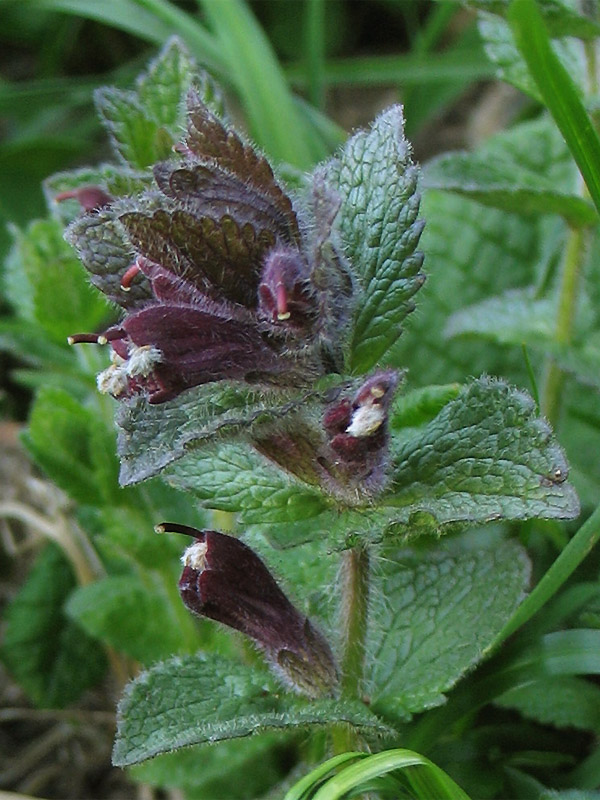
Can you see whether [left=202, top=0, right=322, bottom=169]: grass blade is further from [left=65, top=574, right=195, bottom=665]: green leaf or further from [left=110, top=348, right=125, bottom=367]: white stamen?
[left=110, top=348, right=125, bottom=367]: white stamen

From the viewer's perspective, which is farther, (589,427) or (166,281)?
(589,427)

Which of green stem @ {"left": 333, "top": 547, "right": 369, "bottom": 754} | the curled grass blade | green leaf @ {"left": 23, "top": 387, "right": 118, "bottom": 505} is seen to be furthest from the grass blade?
the curled grass blade

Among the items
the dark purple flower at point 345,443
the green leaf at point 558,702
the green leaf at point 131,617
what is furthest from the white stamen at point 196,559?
the green leaf at point 131,617

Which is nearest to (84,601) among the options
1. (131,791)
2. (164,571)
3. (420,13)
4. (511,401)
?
(164,571)

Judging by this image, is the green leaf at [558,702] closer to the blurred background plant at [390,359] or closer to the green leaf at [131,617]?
the blurred background plant at [390,359]

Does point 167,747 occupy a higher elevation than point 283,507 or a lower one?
lower

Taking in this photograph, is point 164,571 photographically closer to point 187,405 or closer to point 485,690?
point 485,690
